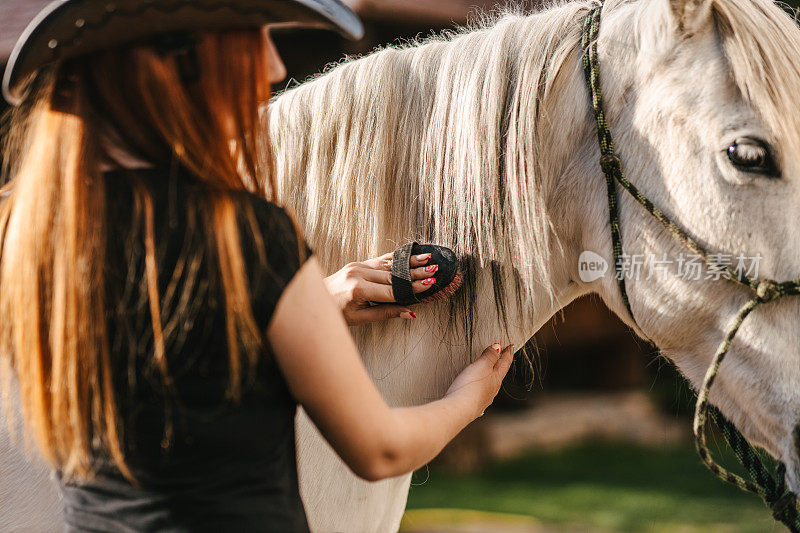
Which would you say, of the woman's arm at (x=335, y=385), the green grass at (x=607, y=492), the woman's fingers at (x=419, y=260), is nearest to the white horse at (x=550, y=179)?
the woman's fingers at (x=419, y=260)

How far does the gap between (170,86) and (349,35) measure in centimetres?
29

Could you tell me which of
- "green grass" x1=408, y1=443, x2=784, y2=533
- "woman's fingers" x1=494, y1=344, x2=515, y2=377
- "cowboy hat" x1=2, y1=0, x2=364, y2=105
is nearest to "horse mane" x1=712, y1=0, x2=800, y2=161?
"woman's fingers" x1=494, y1=344, x2=515, y2=377

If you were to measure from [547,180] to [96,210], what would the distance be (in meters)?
0.89

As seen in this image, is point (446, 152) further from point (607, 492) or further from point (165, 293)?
point (607, 492)

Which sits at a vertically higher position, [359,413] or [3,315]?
[3,315]

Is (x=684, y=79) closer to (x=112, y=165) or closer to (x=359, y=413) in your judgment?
(x=359, y=413)

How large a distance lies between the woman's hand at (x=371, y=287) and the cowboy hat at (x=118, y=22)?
21.9 inches

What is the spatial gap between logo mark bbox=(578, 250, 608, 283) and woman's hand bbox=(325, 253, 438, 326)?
333 mm

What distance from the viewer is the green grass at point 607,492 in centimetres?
471

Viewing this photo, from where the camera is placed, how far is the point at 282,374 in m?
0.92

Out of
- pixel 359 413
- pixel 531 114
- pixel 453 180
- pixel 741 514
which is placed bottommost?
pixel 741 514

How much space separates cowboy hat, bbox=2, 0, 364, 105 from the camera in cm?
90

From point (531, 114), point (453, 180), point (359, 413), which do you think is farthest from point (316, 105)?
point (359, 413)

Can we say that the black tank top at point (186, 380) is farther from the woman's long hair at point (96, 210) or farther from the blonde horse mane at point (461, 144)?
the blonde horse mane at point (461, 144)
